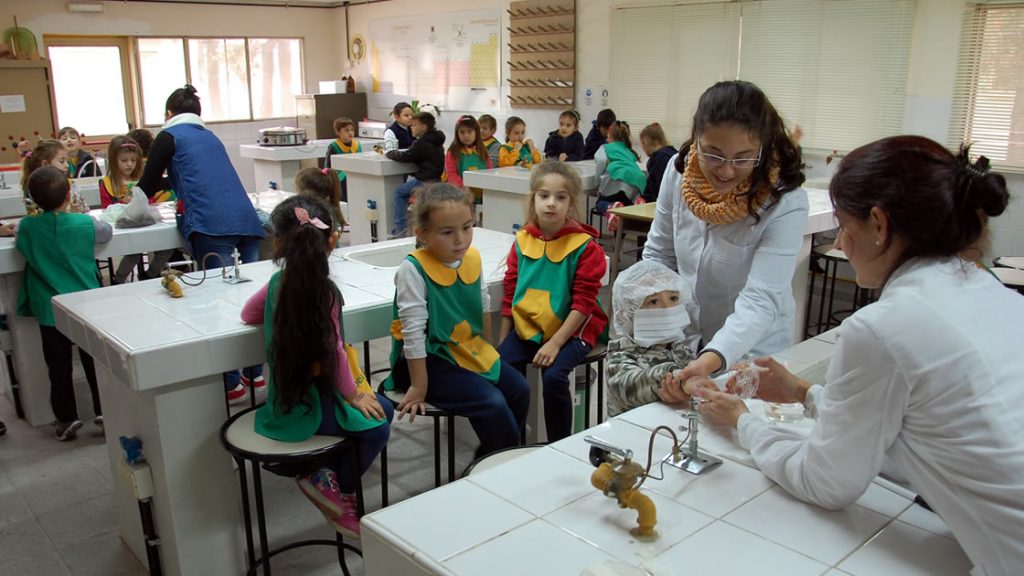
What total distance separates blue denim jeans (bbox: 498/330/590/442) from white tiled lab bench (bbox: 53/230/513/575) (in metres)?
0.43

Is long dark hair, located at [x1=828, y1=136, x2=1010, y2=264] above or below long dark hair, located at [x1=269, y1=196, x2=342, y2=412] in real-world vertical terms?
above

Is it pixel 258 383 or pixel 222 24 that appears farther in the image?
pixel 222 24

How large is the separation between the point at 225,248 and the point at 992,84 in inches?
180

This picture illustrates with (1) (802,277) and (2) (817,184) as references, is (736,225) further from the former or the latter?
A: (2) (817,184)

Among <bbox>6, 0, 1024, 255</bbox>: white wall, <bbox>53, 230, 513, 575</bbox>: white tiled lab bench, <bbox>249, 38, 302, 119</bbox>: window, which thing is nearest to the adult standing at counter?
<bbox>53, 230, 513, 575</bbox>: white tiled lab bench

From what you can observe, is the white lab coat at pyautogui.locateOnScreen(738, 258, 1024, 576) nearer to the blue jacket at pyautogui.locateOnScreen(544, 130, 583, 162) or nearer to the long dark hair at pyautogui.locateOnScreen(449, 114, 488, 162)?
the long dark hair at pyautogui.locateOnScreen(449, 114, 488, 162)

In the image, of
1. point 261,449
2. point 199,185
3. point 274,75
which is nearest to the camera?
point 261,449

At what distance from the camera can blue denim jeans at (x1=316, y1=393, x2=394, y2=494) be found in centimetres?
199

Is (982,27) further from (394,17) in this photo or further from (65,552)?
(394,17)

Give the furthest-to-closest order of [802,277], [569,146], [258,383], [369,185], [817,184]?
[569,146] → [369,185] → [817,184] → [802,277] → [258,383]

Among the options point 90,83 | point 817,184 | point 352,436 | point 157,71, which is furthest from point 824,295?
point 90,83

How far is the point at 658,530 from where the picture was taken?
1086 mm

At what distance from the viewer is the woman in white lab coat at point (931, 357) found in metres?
0.94

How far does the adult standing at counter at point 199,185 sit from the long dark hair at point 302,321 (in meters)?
1.45
